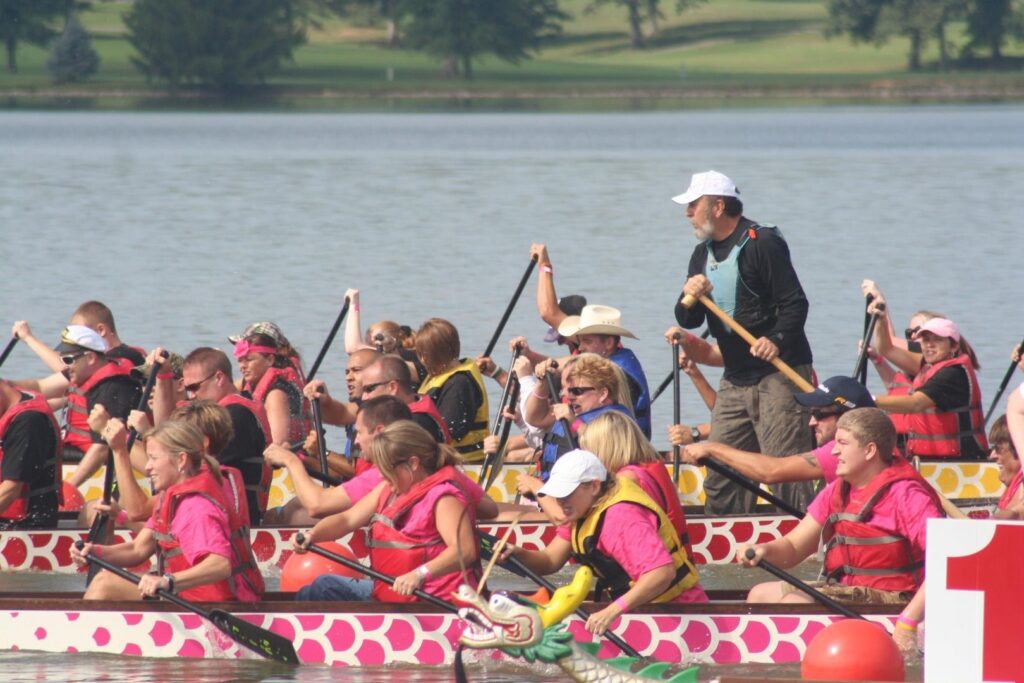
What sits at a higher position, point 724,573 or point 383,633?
point 383,633

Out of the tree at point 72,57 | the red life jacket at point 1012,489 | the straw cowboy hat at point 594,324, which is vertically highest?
the straw cowboy hat at point 594,324

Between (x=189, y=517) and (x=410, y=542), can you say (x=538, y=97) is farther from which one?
(x=189, y=517)

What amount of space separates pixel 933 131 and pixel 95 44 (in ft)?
168

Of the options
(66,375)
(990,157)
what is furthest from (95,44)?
(66,375)

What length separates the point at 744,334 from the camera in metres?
10.2

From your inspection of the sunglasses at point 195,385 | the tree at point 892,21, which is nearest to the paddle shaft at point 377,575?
the sunglasses at point 195,385

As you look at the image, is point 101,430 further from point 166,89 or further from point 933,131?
point 166,89

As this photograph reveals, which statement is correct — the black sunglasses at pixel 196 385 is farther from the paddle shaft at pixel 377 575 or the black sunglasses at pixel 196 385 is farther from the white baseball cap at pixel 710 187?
the white baseball cap at pixel 710 187

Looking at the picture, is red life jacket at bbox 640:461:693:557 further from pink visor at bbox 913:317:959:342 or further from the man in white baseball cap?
pink visor at bbox 913:317:959:342

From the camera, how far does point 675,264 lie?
29500 mm

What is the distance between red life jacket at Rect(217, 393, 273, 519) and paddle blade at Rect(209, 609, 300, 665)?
1.91m

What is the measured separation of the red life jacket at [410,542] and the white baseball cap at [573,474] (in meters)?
0.59

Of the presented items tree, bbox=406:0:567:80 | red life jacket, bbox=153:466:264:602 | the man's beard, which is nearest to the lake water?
red life jacket, bbox=153:466:264:602

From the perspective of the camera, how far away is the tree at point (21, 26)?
93188 mm
